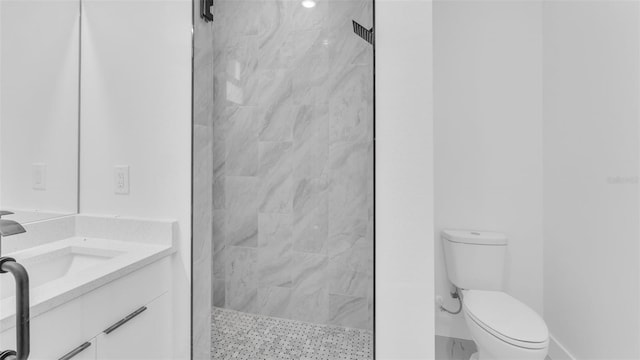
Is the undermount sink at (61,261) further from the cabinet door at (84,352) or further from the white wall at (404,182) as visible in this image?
the white wall at (404,182)

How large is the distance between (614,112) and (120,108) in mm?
2208

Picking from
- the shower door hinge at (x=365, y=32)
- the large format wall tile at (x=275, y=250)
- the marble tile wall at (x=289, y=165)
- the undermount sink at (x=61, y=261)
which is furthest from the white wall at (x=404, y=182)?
the undermount sink at (x=61, y=261)

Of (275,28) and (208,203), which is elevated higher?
(275,28)

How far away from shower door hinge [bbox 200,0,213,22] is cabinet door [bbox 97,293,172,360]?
1235 millimetres

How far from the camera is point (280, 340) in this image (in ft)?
5.52

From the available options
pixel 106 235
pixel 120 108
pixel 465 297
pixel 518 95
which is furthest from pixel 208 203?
pixel 518 95

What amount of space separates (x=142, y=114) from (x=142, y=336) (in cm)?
91

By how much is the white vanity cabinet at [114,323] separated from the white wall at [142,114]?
71 mm

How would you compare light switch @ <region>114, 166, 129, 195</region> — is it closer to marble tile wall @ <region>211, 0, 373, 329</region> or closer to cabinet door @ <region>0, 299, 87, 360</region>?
cabinet door @ <region>0, 299, 87, 360</region>

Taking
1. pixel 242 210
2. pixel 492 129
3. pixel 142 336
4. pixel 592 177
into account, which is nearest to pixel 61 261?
pixel 142 336

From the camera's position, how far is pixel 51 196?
4.14ft

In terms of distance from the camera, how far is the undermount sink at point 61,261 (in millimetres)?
1092

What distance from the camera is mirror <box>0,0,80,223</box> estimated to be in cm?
109

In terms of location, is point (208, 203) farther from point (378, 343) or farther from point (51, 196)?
point (378, 343)
